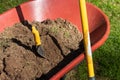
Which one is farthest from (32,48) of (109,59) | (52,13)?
(109,59)

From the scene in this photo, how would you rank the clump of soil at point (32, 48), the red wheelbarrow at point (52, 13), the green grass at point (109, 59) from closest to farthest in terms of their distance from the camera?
the clump of soil at point (32, 48)
the red wheelbarrow at point (52, 13)
the green grass at point (109, 59)

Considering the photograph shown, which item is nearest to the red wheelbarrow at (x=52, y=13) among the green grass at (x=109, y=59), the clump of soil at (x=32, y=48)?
the clump of soil at (x=32, y=48)

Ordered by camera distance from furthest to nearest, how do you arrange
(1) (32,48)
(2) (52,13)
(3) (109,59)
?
1. (3) (109,59)
2. (2) (52,13)
3. (1) (32,48)

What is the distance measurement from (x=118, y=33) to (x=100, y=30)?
3.71 feet

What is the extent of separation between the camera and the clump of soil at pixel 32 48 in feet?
6.27

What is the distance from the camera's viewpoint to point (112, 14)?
3.38 metres

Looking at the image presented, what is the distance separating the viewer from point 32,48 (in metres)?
2.08

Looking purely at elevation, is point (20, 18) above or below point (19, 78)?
above

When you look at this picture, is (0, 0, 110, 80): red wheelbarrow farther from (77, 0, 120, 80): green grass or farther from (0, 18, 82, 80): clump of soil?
(77, 0, 120, 80): green grass

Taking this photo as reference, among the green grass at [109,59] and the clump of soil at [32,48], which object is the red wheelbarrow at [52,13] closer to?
the clump of soil at [32,48]

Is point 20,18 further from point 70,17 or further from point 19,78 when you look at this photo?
point 19,78

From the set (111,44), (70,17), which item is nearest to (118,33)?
(111,44)

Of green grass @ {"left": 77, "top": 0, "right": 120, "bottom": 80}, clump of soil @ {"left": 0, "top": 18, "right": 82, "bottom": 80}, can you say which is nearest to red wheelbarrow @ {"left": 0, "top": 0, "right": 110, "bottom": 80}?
clump of soil @ {"left": 0, "top": 18, "right": 82, "bottom": 80}

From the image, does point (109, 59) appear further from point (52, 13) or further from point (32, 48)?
point (32, 48)
